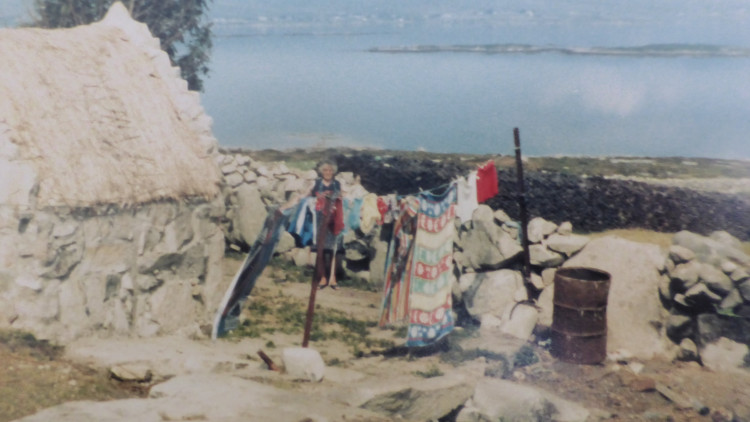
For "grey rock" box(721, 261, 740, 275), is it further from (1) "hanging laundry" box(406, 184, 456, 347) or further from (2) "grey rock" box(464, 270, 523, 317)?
(1) "hanging laundry" box(406, 184, 456, 347)

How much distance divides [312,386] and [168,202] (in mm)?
3372

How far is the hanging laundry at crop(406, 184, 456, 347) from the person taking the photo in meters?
10.8

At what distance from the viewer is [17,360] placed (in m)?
7.66

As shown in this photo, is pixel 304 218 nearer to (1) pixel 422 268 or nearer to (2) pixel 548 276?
(1) pixel 422 268

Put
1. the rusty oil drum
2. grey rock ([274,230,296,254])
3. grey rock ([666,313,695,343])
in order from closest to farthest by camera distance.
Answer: the rusty oil drum → grey rock ([666,313,695,343]) → grey rock ([274,230,296,254])

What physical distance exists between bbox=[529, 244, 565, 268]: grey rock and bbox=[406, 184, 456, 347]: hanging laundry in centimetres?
210

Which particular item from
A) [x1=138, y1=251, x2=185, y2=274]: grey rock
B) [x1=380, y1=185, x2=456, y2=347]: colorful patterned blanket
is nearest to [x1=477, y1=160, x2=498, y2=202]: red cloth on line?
[x1=380, y1=185, x2=456, y2=347]: colorful patterned blanket

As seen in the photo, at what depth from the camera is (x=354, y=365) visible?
1032 centimetres

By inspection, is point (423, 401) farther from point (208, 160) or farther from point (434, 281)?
point (208, 160)

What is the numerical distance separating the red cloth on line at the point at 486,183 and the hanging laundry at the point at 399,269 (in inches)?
41.4

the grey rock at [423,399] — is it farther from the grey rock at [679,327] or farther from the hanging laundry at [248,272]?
the grey rock at [679,327]

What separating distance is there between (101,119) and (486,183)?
5.18 meters

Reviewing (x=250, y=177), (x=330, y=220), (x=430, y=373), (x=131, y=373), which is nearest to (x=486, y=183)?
(x=430, y=373)

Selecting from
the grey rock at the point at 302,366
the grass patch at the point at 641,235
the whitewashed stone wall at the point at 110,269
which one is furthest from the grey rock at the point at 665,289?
the whitewashed stone wall at the point at 110,269
